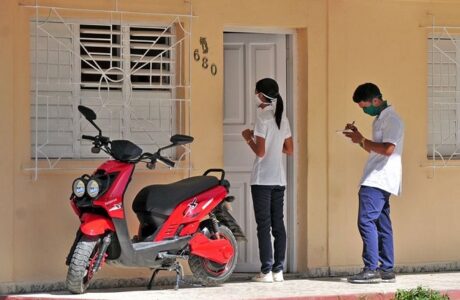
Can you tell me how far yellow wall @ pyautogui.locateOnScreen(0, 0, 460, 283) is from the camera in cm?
959

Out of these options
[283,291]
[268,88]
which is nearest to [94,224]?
[283,291]

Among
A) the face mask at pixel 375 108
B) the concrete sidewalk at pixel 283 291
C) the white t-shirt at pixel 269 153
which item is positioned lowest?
the concrete sidewalk at pixel 283 291

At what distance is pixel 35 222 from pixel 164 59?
77.4 inches

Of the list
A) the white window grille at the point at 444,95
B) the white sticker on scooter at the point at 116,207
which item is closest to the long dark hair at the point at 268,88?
the white sticker on scooter at the point at 116,207

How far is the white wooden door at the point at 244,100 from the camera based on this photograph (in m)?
10.8

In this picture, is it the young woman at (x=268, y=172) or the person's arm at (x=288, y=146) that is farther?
the person's arm at (x=288, y=146)

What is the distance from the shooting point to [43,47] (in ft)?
32.2

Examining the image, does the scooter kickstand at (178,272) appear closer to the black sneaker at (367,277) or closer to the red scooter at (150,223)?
the red scooter at (150,223)

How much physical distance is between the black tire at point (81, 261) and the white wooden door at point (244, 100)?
7.48 ft

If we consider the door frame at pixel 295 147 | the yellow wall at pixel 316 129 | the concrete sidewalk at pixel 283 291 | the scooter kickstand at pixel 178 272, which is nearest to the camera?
the concrete sidewalk at pixel 283 291

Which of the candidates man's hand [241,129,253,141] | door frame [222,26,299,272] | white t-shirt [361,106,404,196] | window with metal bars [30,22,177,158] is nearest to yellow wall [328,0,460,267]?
door frame [222,26,299,272]

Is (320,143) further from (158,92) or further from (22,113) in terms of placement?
(22,113)

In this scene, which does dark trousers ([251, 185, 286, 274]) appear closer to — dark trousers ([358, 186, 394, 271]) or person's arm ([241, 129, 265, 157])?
person's arm ([241, 129, 265, 157])

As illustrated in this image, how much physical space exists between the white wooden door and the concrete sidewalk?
2.56 feet
